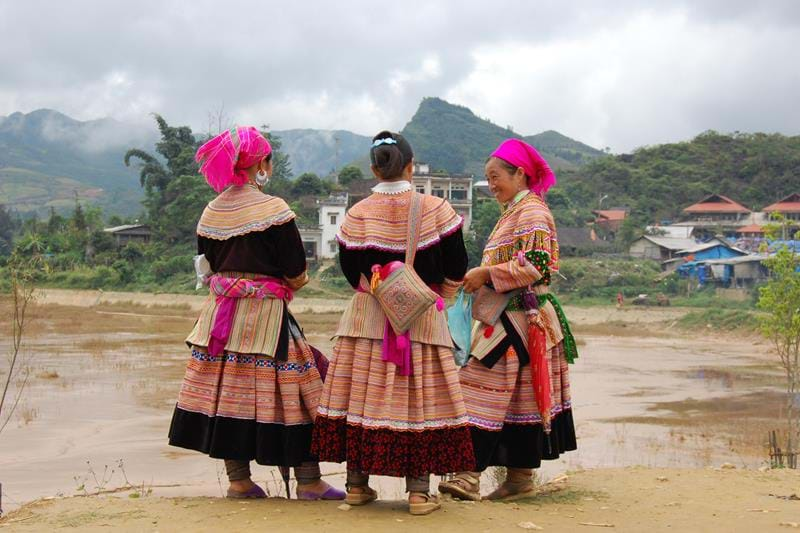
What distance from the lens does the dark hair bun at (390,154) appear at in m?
4.92

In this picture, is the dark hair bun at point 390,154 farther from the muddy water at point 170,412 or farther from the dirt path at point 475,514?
the muddy water at point 170,412

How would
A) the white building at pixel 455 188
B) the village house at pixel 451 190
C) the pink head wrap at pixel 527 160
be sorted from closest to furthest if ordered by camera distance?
the pink head wrap at pixel 527 160, the village house at pixel 451 190, the white building at pixel 455 188

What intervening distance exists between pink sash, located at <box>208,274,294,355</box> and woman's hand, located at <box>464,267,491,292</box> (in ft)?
3.61

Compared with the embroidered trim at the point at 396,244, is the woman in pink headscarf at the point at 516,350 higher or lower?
lower

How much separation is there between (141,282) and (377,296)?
147ft

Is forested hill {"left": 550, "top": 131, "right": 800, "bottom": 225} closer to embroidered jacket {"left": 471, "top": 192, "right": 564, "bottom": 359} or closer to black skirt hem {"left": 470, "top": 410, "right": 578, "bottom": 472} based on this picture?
embroidered jacket {"left": 471, "top": 192, "right": 564, "bottom": 359}

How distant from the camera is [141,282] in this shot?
4738 centimetres

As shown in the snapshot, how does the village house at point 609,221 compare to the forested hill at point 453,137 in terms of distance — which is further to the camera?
the forested hill at point 453,137

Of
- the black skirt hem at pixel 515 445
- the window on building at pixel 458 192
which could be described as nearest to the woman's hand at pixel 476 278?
the black skirt hem at pixel 515 445

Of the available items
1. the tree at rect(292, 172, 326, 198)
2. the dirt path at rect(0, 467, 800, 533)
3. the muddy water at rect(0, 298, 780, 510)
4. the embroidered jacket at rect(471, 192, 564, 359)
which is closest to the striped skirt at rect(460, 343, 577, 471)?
the embroidered jacket at rect(471, 192, 564, 359)

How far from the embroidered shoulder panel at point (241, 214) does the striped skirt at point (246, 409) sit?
2.29 feet

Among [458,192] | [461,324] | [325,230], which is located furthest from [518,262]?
[458,192]

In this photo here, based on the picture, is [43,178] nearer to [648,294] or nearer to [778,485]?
[648,294]

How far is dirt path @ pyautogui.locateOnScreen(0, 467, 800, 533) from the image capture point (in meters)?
4.57
